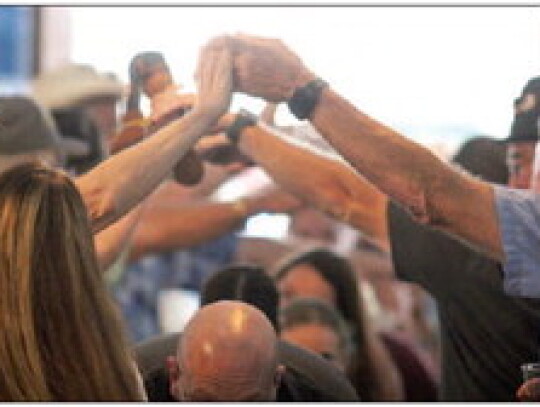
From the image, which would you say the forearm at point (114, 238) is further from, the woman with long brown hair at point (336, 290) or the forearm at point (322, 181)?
the woman with long brown hair at point (336, 290)

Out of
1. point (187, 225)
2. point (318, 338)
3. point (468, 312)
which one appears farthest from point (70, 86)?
point (468, 312)

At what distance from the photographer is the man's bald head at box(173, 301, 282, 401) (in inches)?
56.1

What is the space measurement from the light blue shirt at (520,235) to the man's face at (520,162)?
0.42 feet

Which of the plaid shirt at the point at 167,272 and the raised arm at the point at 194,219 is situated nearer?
the raised arm at the point at 194,219

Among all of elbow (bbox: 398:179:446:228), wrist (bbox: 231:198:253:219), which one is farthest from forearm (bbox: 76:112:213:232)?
wrist (bbox: 231:198:253:219)

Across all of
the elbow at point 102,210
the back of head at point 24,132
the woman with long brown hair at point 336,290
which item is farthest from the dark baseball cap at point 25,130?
the woman with long brown hair at point 336,290

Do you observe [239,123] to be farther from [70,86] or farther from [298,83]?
[70,86]

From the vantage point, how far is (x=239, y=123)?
5.53 ft

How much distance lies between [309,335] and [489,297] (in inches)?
12.9

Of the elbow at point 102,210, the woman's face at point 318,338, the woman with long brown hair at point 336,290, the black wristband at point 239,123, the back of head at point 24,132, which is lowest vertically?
the woman with long brown hair at point 336,290

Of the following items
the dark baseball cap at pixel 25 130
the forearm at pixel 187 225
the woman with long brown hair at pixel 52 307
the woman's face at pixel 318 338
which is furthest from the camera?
the forearm at pixel 187 225

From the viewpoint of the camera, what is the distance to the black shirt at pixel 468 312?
5.38 ft

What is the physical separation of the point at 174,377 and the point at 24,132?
0.33m

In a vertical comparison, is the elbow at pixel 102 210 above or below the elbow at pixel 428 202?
below
